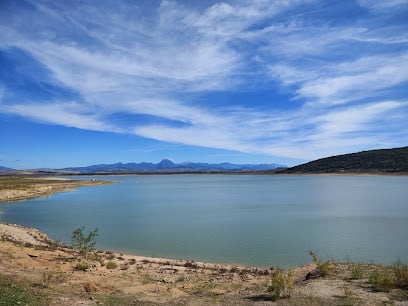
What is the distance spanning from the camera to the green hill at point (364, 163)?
127625mm

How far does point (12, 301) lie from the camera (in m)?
9.33

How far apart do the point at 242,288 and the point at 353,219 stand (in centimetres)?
2119

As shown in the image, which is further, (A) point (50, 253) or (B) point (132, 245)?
(B) point (132, 245)

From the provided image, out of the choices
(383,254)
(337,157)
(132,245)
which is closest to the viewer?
(383,254)

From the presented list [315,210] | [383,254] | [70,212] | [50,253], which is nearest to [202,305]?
[50,253]

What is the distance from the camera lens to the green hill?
128m

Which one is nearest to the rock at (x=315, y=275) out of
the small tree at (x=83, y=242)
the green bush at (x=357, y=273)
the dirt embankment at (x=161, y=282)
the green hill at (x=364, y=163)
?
the dirt embankment at (x=161, y=282)

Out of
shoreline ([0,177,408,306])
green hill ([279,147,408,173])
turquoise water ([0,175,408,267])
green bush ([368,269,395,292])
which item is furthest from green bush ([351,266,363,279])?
green hill ([279,147,408,173])

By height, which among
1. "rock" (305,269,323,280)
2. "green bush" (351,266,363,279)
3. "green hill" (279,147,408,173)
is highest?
"green hill" (279,147,408,173)

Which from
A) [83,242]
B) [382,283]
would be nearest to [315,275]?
[382,283]

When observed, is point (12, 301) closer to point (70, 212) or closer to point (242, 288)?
point (242, 288)

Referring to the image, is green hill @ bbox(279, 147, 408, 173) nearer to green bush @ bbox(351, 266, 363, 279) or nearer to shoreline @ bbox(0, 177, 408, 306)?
green bush @ bbox(351, 266, 363, 279)

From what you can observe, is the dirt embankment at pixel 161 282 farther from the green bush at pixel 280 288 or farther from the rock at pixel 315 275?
the rock at pixel 315 275

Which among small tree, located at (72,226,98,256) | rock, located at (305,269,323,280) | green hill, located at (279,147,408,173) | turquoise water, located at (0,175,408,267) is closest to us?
rock, located at (305,269,323,280)
